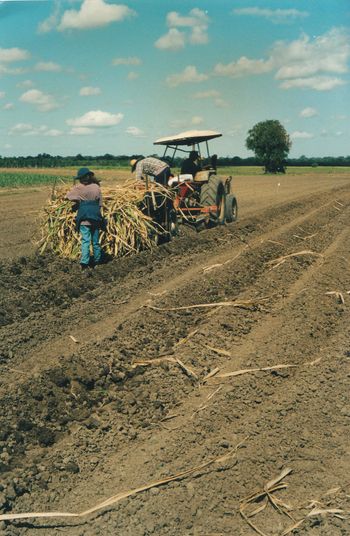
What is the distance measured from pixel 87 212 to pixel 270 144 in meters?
72.5

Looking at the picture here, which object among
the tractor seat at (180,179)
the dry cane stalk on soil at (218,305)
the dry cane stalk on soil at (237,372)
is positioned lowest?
the dry cane stalk on soil at (237,372)

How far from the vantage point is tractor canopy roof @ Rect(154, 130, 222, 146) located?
11652 millimetres

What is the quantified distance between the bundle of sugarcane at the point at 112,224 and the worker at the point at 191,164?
7.35 ft

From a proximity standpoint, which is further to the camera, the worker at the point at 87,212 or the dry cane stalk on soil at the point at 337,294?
the worker at the point at 87,212

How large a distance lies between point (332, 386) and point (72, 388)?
6.99 feet

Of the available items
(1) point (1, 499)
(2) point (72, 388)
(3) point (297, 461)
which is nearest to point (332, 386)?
(3) point (297, 461)

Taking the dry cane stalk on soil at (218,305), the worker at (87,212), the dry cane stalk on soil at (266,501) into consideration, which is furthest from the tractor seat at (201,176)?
the dry cane stalk on soil at (266,501)

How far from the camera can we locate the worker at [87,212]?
28.8ft

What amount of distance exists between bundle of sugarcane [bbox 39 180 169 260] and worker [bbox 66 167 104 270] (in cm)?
49

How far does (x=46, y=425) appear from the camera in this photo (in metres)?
4.26

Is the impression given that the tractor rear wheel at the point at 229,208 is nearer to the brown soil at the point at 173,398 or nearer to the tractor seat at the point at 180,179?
the tractor seat at the point at 180,179

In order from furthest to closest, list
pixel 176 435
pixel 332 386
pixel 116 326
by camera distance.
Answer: pixel 116 326 → pixel 332 386 → pixel 176 435

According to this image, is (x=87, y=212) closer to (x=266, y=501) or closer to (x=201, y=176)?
(x=201, y=176)

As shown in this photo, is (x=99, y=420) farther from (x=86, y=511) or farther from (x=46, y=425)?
(x=86, y=511)
